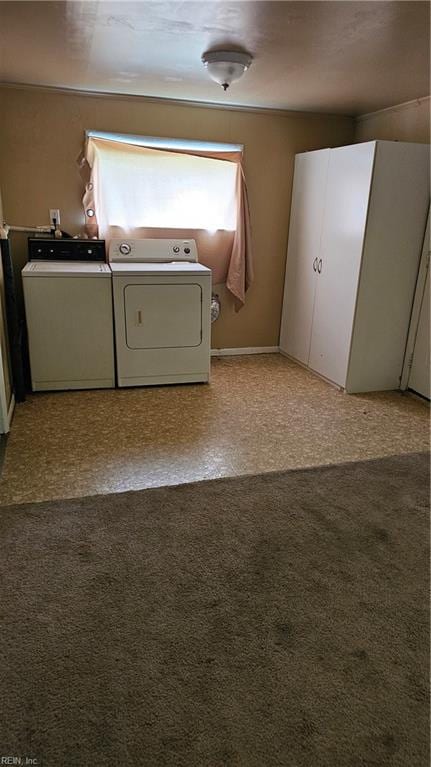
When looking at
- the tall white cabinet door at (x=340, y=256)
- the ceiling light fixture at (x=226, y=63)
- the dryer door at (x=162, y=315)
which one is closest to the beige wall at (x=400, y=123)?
the tall white cabinet door at (x=340, y=256)

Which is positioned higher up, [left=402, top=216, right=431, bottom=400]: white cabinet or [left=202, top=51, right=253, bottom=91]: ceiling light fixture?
[left=202, top=51, right=253, bottom=91]: ceiling light fixture

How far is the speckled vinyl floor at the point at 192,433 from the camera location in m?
2.76

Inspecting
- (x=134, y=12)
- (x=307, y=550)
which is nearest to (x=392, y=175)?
(x=134, y=12)

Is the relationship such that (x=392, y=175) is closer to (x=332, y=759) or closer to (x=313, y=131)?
(x=313, y=131)

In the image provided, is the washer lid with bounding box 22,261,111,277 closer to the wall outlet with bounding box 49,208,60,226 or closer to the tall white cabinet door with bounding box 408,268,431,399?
the wall outlet with bounding box 49,208,60,226

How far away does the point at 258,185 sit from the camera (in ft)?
15.4

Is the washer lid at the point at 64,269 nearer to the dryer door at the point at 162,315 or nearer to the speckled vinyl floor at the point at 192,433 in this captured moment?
the dryer door at the point at 162,315

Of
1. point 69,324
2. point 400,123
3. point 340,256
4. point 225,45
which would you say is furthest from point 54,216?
point 400,123

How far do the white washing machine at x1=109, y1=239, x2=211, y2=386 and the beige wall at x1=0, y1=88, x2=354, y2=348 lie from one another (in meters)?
0.76

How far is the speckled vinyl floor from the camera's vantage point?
2.76 m

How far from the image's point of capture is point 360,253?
148 inches

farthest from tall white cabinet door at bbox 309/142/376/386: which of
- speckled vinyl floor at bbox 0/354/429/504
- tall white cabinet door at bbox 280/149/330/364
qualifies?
speckled vinyl floor at bbox 0/354/429/504

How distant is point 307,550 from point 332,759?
879 mm

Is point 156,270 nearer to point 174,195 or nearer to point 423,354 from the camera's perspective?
point 174,195
